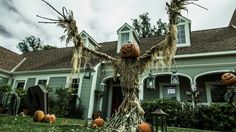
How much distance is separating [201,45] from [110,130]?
29.3ft

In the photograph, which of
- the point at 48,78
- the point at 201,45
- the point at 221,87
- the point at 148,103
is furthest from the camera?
the point at 48,78

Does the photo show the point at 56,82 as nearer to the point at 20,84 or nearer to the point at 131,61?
the point at 20,84

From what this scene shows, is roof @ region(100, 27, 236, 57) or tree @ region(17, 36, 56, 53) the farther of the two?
tree @ region(17, 36, 56, 53)

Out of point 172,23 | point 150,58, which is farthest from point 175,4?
point 150,58

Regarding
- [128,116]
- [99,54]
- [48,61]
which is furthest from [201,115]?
[48,61]

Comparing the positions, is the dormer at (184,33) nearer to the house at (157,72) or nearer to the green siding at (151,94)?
the house at (157,72)

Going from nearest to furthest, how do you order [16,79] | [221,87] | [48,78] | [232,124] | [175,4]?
[175,4], [232,124], [221,87], [48,78], [16,79]

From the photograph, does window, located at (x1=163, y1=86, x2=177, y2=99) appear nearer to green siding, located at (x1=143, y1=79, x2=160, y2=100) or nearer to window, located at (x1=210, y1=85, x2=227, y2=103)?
green siding, located at (x1=143, y1=79, x2=160, y2=100)

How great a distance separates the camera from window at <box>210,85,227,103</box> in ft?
34.0

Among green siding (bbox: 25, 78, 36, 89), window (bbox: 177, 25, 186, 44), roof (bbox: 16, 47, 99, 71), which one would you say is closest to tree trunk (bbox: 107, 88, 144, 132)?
roof (bbox: 16, 47, 99, 71)

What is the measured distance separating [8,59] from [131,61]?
1488cm

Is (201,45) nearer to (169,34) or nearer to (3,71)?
(169,34)

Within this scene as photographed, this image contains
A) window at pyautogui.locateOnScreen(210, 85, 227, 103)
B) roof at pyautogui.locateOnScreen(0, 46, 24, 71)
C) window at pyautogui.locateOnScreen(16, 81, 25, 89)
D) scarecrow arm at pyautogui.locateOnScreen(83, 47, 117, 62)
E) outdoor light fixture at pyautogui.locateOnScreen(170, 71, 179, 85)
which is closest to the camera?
scarecrow arm at pyautogui.locateOnScreen(83, 47, 117, 62)

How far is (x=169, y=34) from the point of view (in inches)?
165
